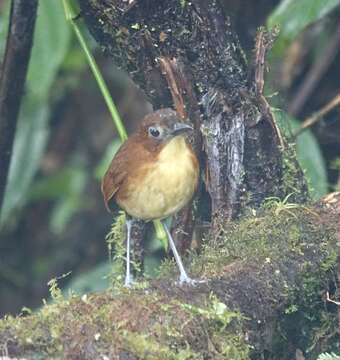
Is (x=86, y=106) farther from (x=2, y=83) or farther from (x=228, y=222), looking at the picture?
(x=228, y=222)

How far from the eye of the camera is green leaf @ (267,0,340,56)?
4.29 meters

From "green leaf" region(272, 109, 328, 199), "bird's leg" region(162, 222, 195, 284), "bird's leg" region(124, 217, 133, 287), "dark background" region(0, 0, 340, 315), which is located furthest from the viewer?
"dark background" region(0, 0, 340, 315)

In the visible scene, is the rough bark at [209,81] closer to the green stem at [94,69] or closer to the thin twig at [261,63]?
the thin twig at [261,63]

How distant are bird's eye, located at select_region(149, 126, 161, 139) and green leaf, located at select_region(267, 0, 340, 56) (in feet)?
2.60

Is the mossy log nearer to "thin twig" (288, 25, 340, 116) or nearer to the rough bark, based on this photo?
the rough bark

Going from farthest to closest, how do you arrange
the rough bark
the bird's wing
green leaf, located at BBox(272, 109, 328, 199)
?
green leaf, located at BBox(272, 109, 328, 199), the bird's wing, the rough bark

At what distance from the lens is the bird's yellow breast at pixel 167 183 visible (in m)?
3.83

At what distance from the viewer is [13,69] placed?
432 centimetres

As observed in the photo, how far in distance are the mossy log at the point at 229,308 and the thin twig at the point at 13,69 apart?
1.05 m

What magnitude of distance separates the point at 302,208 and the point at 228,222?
0.98 ft

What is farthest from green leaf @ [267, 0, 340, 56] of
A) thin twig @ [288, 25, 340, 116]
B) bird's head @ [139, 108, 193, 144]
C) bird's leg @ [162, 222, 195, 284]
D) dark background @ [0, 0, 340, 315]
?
thin twig @ [288, 25, 340, 116]

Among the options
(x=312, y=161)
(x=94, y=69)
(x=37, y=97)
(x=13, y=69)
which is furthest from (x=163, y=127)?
(x=37, y=97)

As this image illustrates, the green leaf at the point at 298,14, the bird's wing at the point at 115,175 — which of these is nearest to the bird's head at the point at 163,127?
the bird's wing at the point at 115,175

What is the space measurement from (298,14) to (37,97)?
2.18 m
